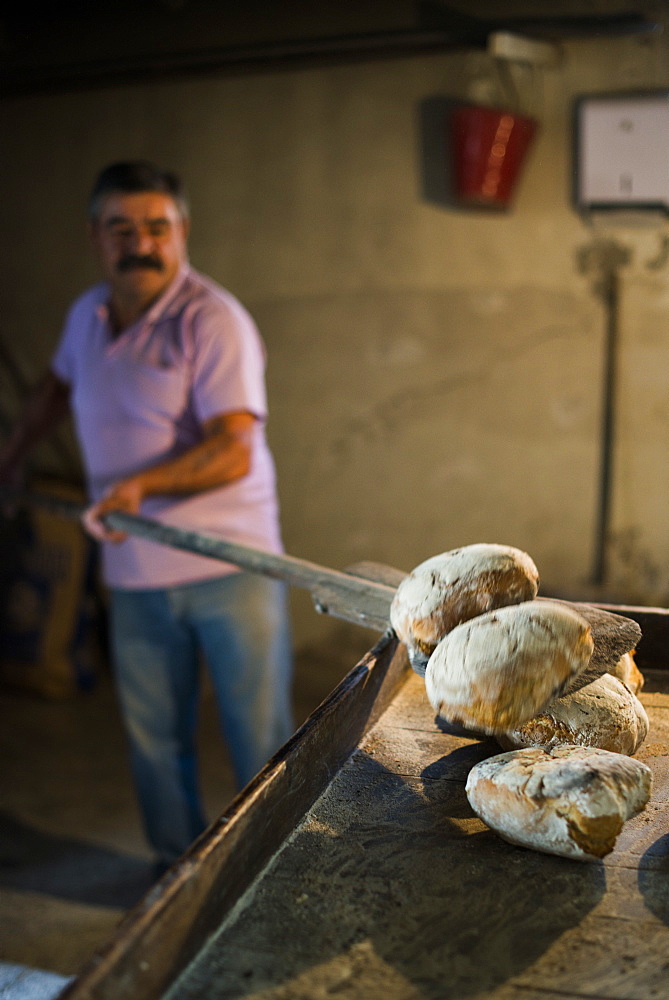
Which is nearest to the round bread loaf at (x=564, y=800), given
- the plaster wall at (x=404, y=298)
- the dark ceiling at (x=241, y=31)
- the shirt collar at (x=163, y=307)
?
the shirt collar at (x=163, y=307)

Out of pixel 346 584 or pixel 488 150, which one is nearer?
pixel 346 584

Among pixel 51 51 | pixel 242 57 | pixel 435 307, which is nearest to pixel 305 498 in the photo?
pixel 435 307

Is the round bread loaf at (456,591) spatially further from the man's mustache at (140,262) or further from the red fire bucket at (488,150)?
the red fire bucket at (488,150)

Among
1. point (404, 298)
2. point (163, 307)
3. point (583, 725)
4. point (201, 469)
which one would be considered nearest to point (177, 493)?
point (201, 469)

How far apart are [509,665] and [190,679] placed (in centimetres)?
161

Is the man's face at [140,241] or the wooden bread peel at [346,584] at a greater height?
the man's face at [140,241]

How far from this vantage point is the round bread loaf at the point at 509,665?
0.98 meters

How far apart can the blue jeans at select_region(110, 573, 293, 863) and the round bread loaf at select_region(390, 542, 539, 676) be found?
1184 millimetres

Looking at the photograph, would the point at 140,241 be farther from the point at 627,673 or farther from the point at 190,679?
the point at 627,673

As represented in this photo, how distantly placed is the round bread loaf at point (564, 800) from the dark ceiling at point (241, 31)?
2.91 meters

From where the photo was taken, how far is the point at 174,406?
7.71 ft

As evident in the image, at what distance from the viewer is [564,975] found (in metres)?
0.79

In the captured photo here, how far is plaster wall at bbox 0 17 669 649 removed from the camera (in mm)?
3271

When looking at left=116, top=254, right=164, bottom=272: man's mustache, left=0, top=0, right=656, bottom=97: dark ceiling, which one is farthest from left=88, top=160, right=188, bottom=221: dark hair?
left=0, top=0, right=656, bottom=97: dark ceiling
